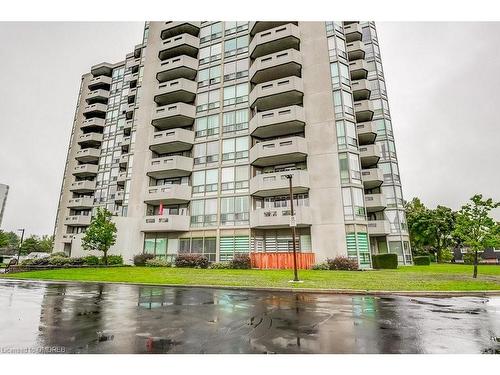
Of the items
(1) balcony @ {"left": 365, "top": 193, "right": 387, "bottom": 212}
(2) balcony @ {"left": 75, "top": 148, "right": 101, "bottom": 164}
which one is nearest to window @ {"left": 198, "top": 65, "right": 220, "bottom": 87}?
(1) balcony @ {"left": 365, "top": 193, "right": 387, "bottom": 212}

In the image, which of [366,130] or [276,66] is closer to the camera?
[276,66]

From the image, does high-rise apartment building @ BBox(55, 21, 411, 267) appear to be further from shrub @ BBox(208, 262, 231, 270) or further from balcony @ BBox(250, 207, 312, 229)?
shrub @ BBox(208, 262, 231, 270)

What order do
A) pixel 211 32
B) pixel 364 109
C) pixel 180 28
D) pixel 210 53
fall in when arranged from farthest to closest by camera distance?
1. pixel 180 28
2. pixel 211 32
3. pixel 210 53
4. pixel 364 109

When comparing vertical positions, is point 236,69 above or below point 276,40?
below

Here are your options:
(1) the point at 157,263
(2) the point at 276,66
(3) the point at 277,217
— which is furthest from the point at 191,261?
(2) the point at 276,66

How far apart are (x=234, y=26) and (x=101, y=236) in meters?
29.4

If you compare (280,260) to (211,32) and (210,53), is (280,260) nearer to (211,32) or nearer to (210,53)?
(210,53)

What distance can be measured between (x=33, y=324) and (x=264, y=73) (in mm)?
29891

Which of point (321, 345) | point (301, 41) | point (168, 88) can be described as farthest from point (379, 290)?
point (168, 88)

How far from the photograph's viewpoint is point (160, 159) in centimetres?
3262

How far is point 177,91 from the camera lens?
34438 mm

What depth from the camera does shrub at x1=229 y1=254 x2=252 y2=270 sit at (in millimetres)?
25484

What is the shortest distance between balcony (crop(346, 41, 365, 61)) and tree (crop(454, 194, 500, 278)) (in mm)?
28203

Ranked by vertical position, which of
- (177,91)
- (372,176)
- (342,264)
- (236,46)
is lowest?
(342,264)
